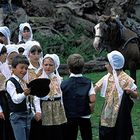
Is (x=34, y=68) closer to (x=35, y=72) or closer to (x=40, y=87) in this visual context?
(x=35, y=72)

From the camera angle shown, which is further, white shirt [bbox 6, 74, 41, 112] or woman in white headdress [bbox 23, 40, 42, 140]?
woman in white headdress [bbox 23, 40, 42, 140]

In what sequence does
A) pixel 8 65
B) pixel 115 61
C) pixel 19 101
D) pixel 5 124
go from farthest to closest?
pixel 8 65 < pixel 5 124 < pixel 115 61 < pixel 19 101

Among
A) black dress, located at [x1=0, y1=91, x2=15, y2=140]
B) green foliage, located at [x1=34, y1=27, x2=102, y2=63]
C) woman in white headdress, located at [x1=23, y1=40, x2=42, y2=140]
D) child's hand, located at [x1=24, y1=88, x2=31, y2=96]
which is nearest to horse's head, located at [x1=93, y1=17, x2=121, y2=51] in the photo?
woman in white headdress, located at [x1=23, y1=40, x2=42, y2=140]

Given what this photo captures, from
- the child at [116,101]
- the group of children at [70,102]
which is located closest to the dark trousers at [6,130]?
the group of children at [70,102]

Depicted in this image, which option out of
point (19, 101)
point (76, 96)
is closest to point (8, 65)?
point (19, 101)

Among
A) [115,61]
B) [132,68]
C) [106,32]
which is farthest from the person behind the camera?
[132,68]

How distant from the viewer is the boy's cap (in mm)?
6984

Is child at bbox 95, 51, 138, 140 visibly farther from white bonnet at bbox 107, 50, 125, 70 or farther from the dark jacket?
the dark jacket

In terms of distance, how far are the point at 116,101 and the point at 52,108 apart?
2.71ft

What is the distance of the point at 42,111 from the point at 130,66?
16.4 ft

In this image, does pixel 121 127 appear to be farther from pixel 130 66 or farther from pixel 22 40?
pixel 130 66

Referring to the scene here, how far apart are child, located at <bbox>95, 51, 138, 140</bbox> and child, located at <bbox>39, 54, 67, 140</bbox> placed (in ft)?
1.72

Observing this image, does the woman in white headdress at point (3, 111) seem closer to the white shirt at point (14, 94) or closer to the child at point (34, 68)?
the child at point (34, 68)

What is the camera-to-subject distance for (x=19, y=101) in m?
7.04
